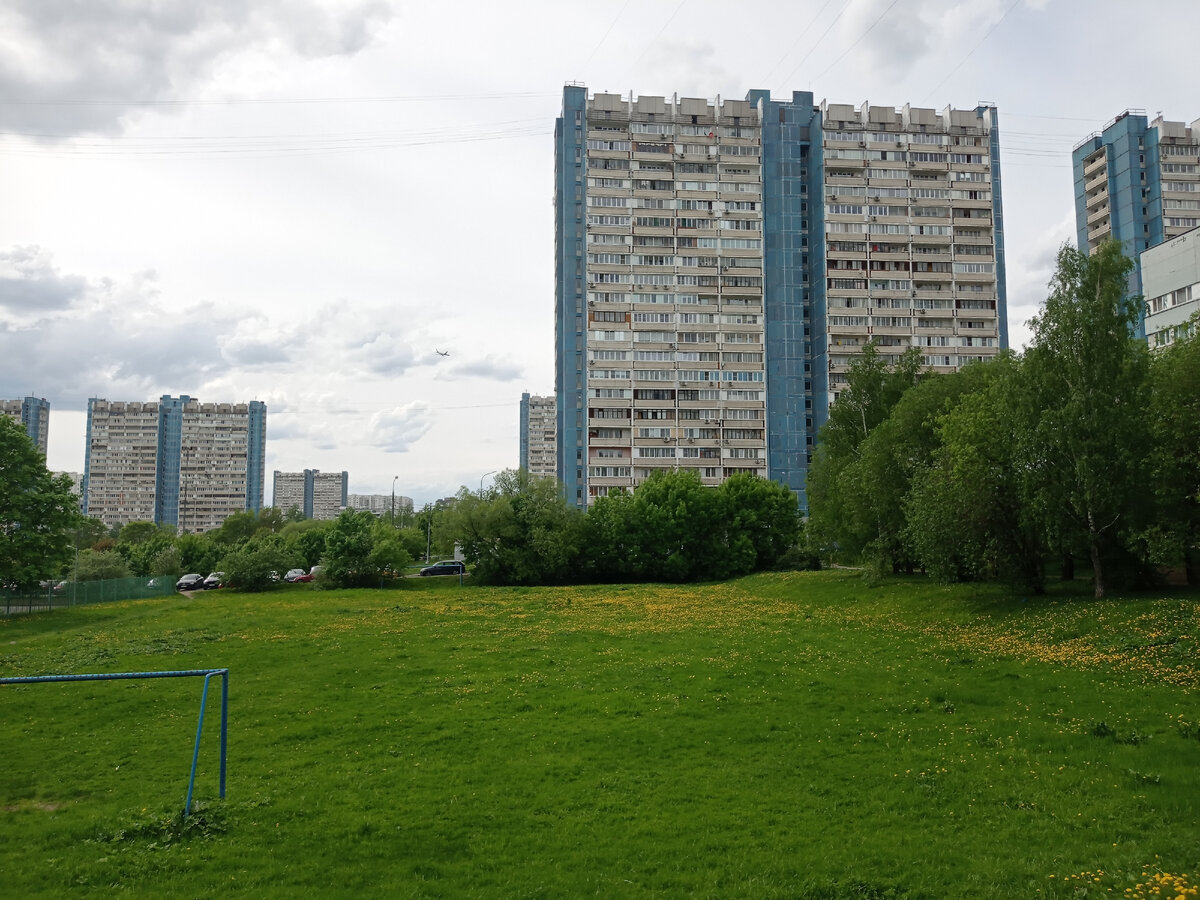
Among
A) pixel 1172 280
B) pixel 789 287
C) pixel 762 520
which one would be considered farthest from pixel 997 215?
pixel 762 520

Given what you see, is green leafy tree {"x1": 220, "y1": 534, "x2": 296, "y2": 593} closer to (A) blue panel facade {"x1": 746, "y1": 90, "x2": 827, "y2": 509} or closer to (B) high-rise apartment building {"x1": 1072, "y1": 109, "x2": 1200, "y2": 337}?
(A) blue panel facade {"x1": 746, "y1": 90, "x2": 827, "y2": 509}

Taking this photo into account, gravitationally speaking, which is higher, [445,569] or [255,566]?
[255,566]

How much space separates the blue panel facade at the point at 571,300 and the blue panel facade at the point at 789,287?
26263 mm

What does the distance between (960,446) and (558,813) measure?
29571mm

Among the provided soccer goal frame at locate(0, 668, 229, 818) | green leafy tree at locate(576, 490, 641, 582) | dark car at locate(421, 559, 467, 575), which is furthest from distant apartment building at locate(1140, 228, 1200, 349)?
soccer goal frame at locate(0, 668, 229, 818)

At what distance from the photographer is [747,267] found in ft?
367

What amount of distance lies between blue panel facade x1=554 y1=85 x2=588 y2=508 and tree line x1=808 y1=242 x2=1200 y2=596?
68646 mm

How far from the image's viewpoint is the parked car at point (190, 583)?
251ft

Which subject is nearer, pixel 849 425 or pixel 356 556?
pixel 849 425

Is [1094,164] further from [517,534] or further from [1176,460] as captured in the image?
[1176,460]

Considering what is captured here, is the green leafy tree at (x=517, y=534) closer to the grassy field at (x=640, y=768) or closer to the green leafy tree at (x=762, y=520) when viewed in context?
the green leafy tree at (x=762, y=520)

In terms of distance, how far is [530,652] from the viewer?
29.0 m

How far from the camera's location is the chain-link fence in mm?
50219

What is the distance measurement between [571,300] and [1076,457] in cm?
8445
